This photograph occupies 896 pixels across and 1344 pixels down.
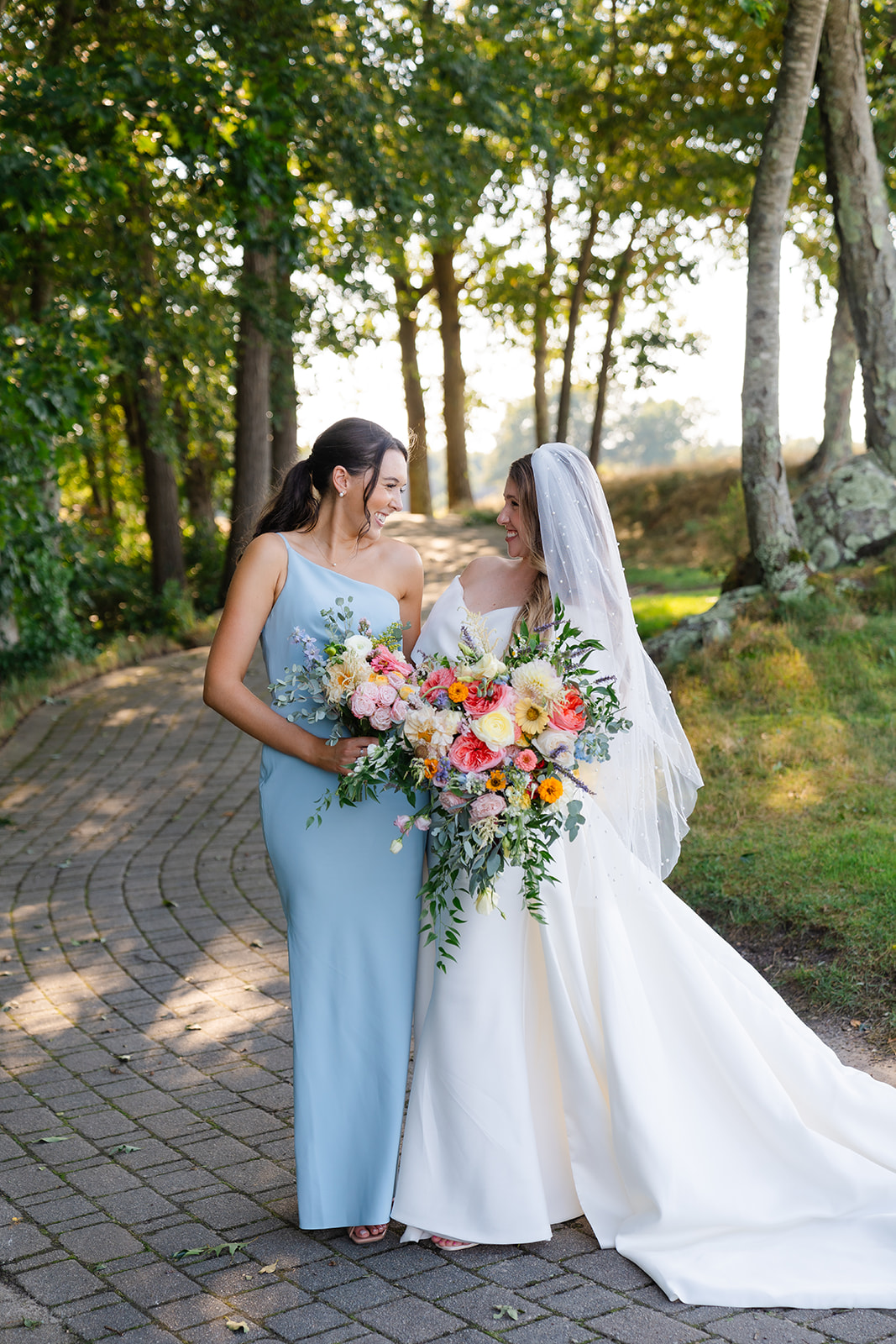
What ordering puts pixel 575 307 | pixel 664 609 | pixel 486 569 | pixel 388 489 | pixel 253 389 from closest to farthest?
pixel 388 489 < pixel 486 569 < pixel 664 609 < pixel 253 389 < pixel 575 307

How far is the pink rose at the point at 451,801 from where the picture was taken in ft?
10.3

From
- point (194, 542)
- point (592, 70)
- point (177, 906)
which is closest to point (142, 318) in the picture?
point (194, 542)

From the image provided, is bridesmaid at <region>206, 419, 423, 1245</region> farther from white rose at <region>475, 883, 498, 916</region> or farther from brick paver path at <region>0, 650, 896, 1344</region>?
white rose at <region>475, 883, 498, 916</region>

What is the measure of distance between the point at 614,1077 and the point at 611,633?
136 centimetres

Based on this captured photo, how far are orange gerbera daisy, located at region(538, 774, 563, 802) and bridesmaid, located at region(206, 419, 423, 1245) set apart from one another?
638mm

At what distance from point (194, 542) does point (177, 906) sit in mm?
14064

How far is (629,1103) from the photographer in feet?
11.1

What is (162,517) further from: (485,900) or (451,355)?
(485,900)

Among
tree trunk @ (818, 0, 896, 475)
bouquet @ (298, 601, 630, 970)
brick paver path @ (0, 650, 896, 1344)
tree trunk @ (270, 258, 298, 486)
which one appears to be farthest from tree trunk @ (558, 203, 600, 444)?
bouquet @ (298, 601, 630, 970)

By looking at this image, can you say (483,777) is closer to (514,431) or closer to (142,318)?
(142,318)

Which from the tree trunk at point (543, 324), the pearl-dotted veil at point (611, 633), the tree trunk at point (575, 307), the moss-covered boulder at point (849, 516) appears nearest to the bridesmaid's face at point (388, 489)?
the pearl-dotted veil at point (611, 633)

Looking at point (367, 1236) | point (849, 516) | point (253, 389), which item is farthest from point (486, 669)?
point (253, 389)

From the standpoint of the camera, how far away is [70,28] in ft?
44.3

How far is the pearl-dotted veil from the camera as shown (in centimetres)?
365
